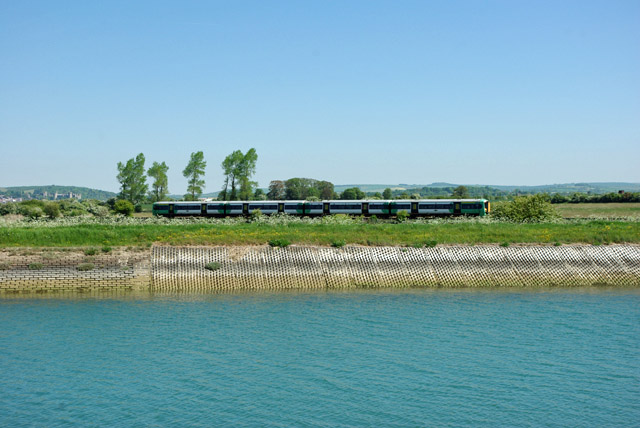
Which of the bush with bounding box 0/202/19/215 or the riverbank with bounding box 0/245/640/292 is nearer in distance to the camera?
the riverbank with bounding box 0/245/640/292

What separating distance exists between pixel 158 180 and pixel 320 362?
238 feet

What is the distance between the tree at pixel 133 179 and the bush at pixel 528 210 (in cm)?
5300

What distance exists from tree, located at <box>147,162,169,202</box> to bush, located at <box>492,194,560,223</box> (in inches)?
2065

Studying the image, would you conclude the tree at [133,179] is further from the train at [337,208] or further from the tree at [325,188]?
the tree at [325,188]

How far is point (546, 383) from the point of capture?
19.2 metres

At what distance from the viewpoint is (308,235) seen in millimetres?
39656

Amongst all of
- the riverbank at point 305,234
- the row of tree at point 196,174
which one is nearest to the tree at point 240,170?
the row of tree at point 196,174

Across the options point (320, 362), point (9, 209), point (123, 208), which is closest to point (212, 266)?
point (320, 362)

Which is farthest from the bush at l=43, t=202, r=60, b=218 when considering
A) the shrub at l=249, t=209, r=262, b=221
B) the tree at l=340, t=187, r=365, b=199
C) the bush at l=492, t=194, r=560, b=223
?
the tree at l=340, t=187, r=365, b=199

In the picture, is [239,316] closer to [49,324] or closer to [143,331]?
[143,331]

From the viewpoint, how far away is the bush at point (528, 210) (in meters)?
53.5

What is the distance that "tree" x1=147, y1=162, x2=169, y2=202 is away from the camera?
88.4 metres

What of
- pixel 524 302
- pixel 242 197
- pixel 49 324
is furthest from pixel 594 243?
pixel 242 197

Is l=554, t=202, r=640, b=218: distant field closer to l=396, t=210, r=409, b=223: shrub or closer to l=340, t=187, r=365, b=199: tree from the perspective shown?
l=396, t=210, r=409, b=223: shrub
